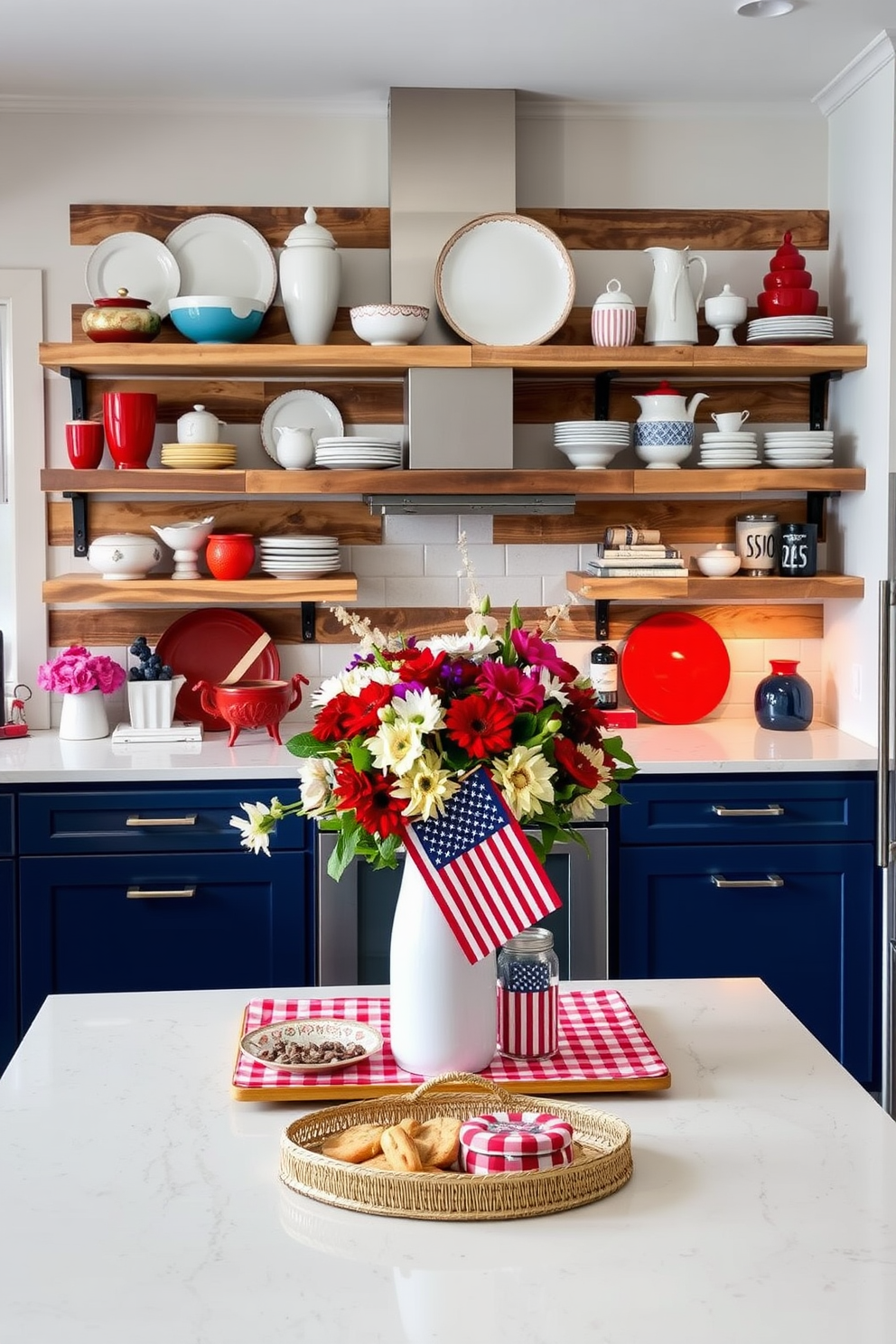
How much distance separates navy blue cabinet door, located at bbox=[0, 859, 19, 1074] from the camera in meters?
3.58

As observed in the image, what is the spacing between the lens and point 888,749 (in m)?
3.61

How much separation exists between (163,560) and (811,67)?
7.16 feet

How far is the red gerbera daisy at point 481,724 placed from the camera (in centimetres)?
164

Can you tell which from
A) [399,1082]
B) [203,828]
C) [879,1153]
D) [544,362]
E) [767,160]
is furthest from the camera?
[767,160]

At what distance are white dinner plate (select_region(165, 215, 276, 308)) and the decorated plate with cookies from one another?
8.70 ft

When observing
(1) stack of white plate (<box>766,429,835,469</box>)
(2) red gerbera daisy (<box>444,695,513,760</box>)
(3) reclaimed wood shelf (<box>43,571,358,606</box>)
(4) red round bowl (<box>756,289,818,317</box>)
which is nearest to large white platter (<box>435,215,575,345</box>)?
(4) red round bowl (<box>756,289,818,317</box>)

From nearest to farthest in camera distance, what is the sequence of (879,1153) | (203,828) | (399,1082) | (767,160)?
(879,1153)
(399,1082)
(203,828)
(767,160)

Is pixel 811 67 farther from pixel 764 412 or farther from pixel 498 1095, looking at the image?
pixel 498 1095

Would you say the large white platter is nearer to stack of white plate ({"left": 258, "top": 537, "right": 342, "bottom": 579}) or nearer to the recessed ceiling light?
stack of white plate ({"left": 258, "top": 537, "right": 342, "bottom": 579})

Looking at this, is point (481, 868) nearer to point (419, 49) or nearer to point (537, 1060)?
point (537, 1060)

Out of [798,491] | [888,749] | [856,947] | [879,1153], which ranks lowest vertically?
[856,947]

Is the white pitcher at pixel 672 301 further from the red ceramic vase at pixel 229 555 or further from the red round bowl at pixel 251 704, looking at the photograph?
the red round bowl at pixel 251 704

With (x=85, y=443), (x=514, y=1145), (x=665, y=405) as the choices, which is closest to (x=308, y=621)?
(x=85, y=443)

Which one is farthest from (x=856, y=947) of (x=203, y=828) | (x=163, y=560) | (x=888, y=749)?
(x=163, y=560)
